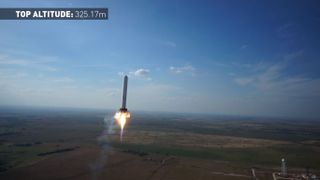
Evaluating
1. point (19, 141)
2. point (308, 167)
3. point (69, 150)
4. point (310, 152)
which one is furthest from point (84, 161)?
point (310, 152)

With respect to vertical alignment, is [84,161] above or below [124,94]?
below

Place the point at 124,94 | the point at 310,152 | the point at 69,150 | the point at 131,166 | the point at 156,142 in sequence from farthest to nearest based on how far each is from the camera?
the point at 156,142 < the point at 310,152 < the point at 69,150 < the point at 131,166 < the point at 124,94

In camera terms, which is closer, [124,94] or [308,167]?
[124,94]

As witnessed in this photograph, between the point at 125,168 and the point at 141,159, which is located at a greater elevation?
the point at 141,159

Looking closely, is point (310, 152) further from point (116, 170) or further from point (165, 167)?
point (116, 170)

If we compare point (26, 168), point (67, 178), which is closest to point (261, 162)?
point (67, 178)

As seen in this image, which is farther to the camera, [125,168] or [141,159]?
[141,159]

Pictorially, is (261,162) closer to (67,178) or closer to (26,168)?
(67,178)

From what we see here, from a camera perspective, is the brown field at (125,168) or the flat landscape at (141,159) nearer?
the brown field at (125,168)

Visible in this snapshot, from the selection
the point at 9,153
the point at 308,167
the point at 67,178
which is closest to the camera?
the point at 67,178

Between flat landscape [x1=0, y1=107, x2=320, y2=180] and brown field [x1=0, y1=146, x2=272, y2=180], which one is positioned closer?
brown field [x1=0, y1=146, x2=272, y2=180]
